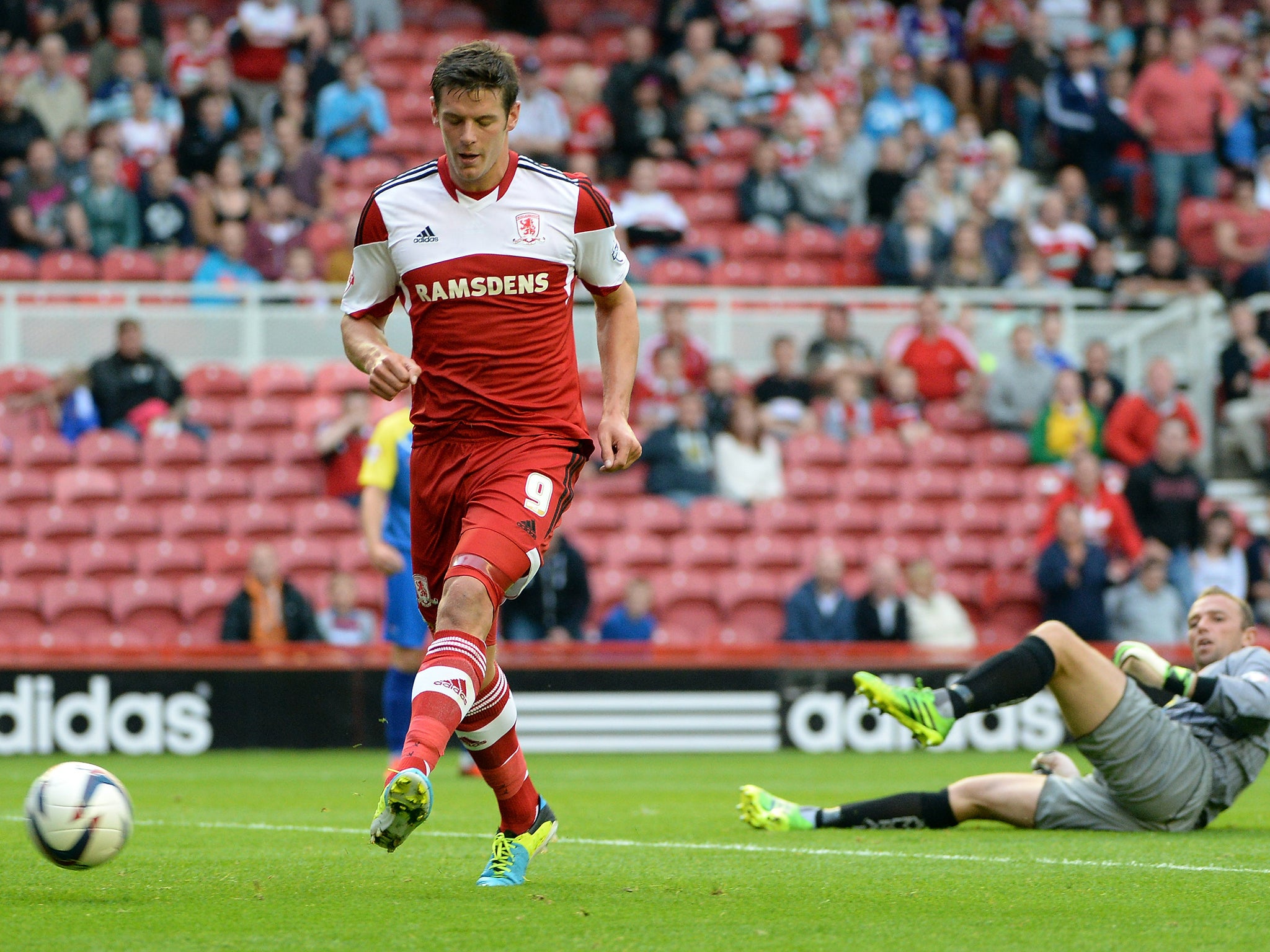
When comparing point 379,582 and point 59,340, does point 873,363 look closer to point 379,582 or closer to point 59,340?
point 379,582

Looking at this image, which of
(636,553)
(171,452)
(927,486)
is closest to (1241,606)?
(636,553)

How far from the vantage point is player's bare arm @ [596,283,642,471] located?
5.79 metres

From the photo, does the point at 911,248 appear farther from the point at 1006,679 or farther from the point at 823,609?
the point at 1006,679

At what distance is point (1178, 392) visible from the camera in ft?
56.1

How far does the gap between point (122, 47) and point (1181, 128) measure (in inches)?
431

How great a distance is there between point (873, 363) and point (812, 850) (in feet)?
34.7

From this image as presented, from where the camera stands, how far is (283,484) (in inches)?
606

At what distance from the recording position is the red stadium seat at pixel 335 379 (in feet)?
52.0

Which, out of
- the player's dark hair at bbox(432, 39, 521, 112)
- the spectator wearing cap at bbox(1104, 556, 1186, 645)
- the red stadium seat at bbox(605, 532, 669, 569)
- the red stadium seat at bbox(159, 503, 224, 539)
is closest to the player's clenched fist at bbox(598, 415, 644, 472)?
the player's dark hair at bbox(432, 39, 521, 112)

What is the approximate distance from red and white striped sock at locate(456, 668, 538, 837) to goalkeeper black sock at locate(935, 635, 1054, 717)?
1.55m

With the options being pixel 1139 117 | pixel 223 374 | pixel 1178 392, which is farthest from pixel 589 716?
pixel 1139 117

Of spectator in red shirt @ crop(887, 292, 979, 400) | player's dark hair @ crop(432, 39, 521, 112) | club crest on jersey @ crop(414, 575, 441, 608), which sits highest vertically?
player's dark hair @ crop(432, 39, 521, 112)

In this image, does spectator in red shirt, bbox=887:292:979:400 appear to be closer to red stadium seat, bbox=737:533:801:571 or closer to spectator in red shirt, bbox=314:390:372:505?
red stadium seat, bbox=737:533:801:571

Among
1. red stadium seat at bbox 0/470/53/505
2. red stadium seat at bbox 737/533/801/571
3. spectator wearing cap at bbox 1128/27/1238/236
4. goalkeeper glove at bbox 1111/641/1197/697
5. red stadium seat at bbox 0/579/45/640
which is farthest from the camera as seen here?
spectator wearing cap at bbox 1128/27/1238/236
